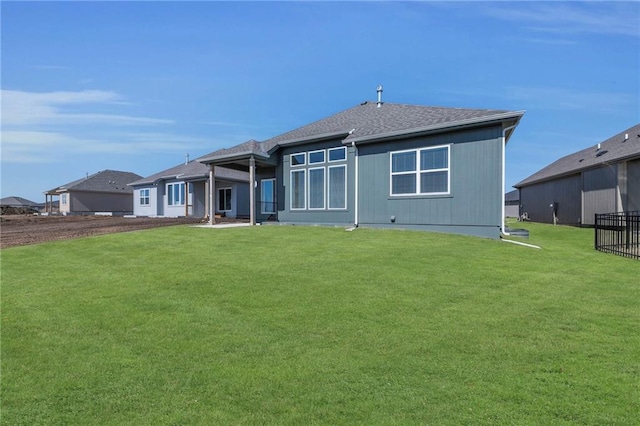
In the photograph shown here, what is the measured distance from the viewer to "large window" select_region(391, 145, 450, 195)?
42.1 feet

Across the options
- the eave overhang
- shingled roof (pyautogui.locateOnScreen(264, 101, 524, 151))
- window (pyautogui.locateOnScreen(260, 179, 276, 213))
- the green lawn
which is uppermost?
shingled roof (pyautogui.locateOnScreen(264, 101, 524, 151))

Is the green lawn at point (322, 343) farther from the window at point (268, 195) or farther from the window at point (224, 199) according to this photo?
the window at point (224, 199)

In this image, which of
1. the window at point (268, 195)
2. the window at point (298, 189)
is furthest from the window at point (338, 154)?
the window at point (268, 195)

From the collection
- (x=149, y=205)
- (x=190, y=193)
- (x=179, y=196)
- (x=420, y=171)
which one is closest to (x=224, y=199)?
(x=190, y=193)

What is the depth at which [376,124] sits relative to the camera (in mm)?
15242

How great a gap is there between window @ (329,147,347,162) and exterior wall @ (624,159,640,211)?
627 inches

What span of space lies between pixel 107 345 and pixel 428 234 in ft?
33.9

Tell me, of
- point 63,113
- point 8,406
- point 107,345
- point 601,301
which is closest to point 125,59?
point 63,113

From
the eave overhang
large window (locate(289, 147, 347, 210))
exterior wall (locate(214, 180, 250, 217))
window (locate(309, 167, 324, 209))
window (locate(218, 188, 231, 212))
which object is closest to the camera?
the eave overhang

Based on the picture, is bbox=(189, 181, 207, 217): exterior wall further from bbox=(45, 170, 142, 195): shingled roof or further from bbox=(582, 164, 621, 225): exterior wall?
bbox=(582, 164, 621, 225): exterior wall

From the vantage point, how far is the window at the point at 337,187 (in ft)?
50.6

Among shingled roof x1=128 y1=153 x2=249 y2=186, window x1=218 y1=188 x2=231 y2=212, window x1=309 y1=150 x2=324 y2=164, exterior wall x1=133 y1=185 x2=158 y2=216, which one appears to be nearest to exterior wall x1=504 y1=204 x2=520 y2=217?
shingled roof x1=128 y1=153 x2=249 y2=186

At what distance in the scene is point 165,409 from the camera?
2.85 m

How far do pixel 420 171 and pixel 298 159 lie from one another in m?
6.00
